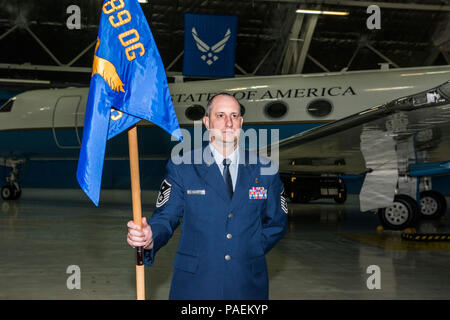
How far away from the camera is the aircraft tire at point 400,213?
10.3 meters

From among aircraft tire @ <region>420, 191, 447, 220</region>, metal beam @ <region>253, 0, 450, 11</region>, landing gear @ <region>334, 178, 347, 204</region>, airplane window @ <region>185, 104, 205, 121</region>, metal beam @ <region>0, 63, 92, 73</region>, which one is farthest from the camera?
metal beam @ <region>0, 63, 92, 73</region>

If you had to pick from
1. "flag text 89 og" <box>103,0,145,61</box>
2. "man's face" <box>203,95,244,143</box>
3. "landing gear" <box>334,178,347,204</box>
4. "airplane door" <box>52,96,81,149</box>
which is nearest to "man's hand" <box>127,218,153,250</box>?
"man's face" <box>203,95,244,143</box>

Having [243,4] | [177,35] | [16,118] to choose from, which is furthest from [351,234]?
[177,35]

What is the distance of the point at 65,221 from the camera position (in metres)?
12.7

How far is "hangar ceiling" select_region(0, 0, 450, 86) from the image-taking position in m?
22.5

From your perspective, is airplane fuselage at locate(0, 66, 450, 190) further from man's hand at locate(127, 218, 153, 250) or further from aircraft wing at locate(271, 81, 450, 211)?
man's hand at locate(127, 218, 153, 250)

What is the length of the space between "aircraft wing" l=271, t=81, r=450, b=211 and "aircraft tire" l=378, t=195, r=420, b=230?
1.06 feet

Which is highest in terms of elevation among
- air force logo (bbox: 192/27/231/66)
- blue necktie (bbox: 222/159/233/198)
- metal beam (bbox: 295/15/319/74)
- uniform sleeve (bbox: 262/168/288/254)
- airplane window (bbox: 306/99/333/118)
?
metal beam (bbox: 295/15/319/74)

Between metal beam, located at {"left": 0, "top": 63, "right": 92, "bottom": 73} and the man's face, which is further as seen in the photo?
metal beam, located at {"left": 0, "top": 63, "right": 92, "bottom": 73}

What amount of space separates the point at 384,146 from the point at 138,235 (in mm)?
8463

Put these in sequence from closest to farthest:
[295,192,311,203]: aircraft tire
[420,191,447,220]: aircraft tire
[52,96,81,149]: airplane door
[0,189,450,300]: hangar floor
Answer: [0,189,450,300]: hangar floor < [420,191,447,220]: aircraft tire < [52,96,81,149]: airplane door < [295,192,311,203]: aircraft tire

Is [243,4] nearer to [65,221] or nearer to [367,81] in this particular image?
[367,81]

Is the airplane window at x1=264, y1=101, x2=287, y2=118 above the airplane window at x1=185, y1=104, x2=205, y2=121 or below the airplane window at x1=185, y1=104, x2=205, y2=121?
below

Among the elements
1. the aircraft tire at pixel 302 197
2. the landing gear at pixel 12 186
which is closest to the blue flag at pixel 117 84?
the aircraft tire at pixel 302 197
